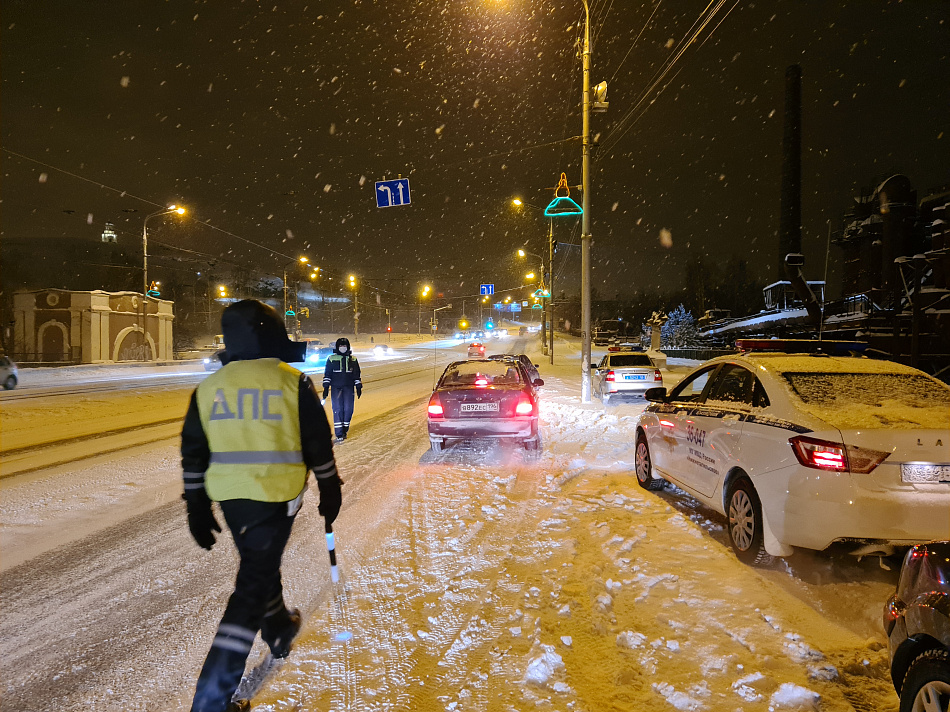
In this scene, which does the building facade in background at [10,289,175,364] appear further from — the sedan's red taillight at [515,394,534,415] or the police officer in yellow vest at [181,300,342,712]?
the police officer in yellow vest at [181,300,342,712]

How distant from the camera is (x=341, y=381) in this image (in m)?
9.85

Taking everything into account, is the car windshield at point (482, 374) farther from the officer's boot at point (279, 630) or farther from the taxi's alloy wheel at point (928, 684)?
the taxi's alloy wheel at point (928, 684)

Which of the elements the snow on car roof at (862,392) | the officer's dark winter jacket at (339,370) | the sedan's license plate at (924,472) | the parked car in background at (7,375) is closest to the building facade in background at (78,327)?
the parked car in background at (7,375)

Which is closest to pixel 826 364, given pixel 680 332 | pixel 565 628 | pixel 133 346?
pixel 565 628

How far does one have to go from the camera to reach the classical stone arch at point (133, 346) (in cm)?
4012

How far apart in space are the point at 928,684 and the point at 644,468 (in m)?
4.56

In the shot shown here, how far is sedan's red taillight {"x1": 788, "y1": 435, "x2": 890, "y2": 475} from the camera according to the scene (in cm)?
356

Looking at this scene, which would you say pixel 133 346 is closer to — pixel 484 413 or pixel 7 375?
pixel 7 375

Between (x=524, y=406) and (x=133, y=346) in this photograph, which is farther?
(x=133, y=346)

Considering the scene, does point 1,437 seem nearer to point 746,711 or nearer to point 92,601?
point 92,601

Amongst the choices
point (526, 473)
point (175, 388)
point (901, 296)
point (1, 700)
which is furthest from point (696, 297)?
point (1, 700)

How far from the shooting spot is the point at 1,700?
2.72m

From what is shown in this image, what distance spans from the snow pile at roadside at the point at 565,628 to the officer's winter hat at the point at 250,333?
1.77m

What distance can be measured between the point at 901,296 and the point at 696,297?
207 ft
